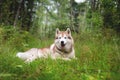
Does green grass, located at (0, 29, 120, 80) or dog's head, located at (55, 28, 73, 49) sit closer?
green grass, located at (0, 29, 120, 80)

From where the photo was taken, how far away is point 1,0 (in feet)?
59.0

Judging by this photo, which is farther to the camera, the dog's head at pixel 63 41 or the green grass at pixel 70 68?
the dog's head at pixel 63 41

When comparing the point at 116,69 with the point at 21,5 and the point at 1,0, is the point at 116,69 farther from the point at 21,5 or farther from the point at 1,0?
the point at 21,5

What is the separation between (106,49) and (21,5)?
12375mm

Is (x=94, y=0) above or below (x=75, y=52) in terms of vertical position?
above

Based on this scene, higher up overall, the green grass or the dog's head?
the dog's head

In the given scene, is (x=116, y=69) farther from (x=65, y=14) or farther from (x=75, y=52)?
(x=65, y=14)

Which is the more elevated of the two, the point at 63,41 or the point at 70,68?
the point at 63,41

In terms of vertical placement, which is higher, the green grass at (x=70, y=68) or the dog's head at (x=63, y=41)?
the dog's head at (x=63, y=41)

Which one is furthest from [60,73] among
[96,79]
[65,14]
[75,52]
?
[65,14]

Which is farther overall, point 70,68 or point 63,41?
point 63,41

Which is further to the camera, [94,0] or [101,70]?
[94,0]

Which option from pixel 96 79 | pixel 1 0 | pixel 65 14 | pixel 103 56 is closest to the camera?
pixel 96 79

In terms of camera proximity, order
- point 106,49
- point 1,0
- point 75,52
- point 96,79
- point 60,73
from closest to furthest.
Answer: point 96,79 < point 60,73 < point 106,49 < point 75,52 < point 1,0
